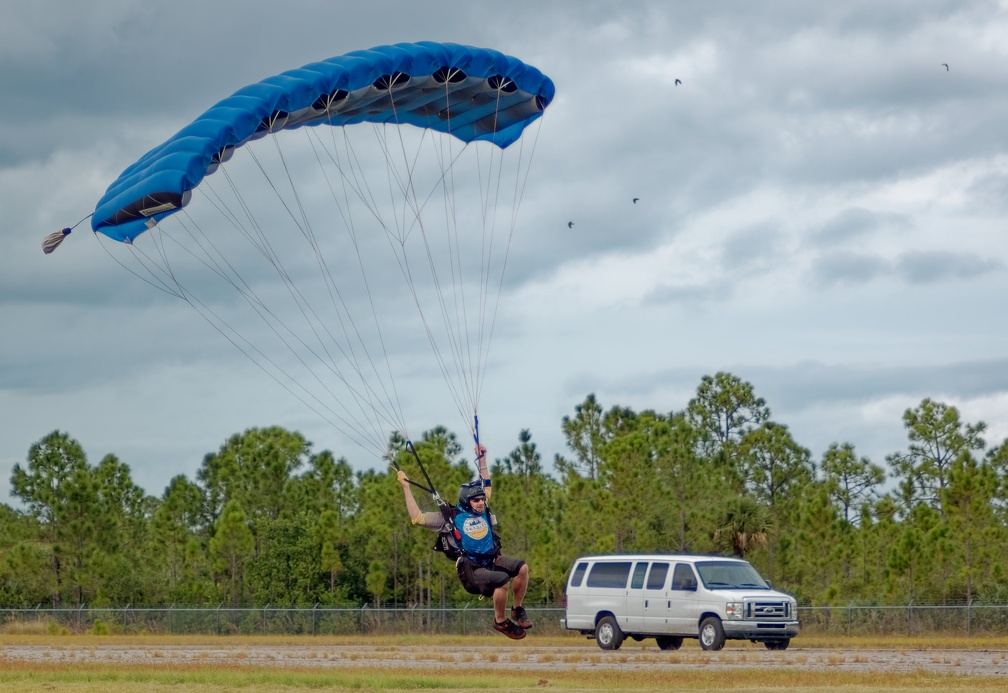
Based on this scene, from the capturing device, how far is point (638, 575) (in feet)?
92.9

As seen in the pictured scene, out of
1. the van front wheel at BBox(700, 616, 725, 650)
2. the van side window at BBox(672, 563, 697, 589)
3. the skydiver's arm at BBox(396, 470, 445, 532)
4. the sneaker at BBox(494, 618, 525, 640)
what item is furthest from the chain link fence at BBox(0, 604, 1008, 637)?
the skydiver's arm at BBox(396, 470, 445, 532)

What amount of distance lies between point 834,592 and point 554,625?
8689 mm

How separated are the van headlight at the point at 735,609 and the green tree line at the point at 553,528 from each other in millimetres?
13648

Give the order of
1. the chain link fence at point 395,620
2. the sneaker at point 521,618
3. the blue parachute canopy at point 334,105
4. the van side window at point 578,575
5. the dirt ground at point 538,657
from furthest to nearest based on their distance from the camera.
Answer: the chain link fence at point 395,620 < the van side window at point 578,575 < the dirt ground at point 538,657 < the blue parachute canopy at point 334,105 < the sneaker at point 521,618

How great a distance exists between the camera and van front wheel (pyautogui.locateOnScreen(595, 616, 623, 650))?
28.6 metres

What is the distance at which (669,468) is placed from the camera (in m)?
45.5

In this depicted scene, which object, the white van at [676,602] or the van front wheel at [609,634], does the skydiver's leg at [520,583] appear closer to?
the white van at [676,602]

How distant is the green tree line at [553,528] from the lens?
133 feet

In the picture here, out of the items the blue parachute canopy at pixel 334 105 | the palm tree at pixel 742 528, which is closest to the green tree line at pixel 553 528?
the palm tree at pixel 742 528

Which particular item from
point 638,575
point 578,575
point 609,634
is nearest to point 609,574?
point 638,575

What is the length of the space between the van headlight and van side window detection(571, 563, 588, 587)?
4201 mm

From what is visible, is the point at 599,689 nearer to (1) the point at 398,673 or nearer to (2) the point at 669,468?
(1) the point at 398,673

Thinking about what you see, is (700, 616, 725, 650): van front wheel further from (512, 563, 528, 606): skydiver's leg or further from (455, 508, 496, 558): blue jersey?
(455, 508, 496, 558): blue jersey

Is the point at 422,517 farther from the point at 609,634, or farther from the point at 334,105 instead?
the point at 609,634
